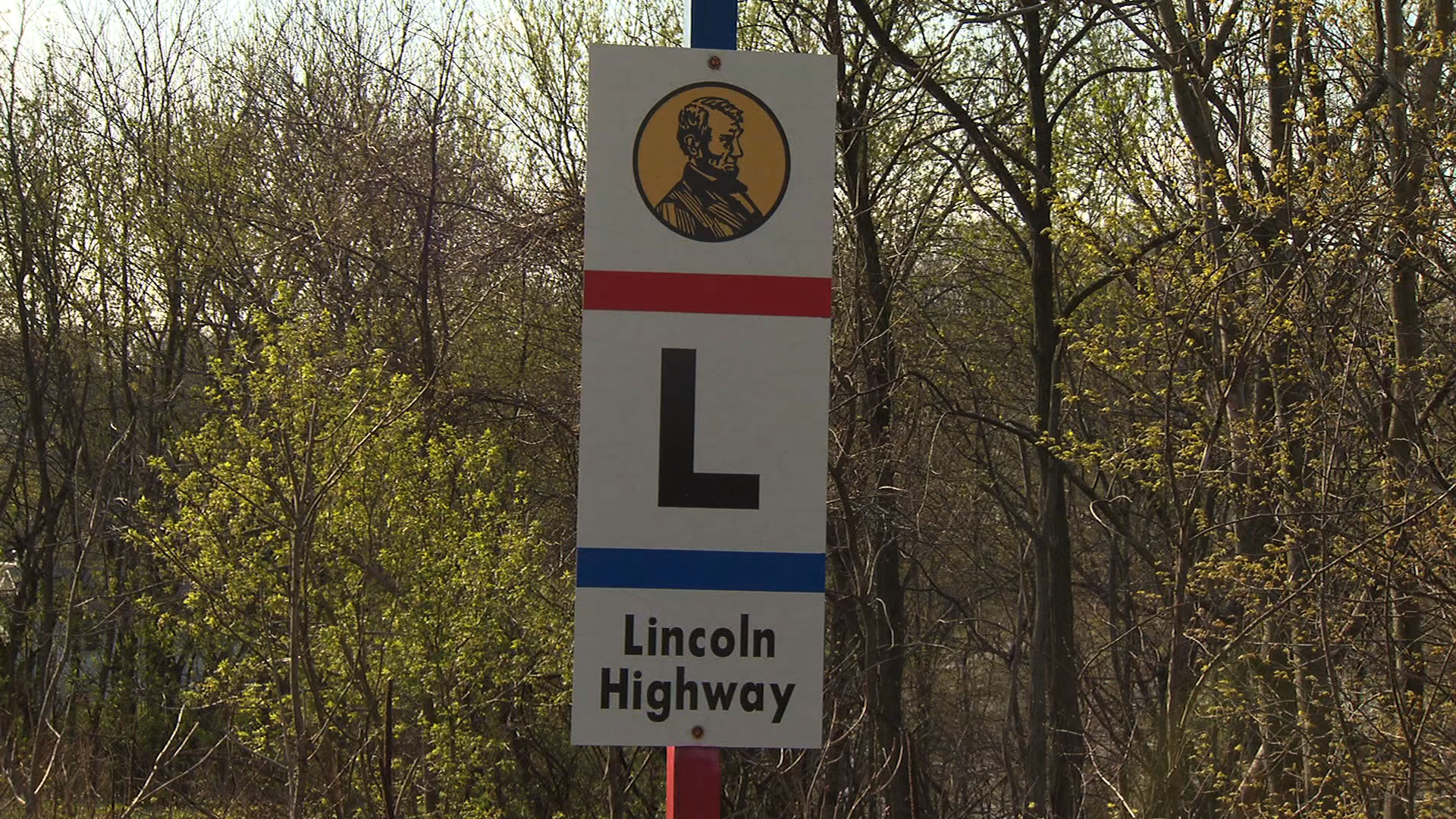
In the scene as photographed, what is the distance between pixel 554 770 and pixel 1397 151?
7722mm

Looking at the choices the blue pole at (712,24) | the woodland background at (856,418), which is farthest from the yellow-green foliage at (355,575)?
the blue pole at (712,24)

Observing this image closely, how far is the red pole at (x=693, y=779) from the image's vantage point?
2.13 meters

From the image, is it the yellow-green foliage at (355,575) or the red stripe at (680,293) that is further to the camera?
the yellow-green foliage at (355,575)

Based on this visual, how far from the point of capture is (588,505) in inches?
82.6

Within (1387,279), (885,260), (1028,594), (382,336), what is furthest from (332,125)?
(1387,279)

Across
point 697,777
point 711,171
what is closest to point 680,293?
point 711,171

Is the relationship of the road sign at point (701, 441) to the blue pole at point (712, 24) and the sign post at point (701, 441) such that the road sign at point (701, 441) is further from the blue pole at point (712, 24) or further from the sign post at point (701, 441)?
the blue pole at point (712, 24)

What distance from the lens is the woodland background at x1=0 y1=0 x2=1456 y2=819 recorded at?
6.68 metres

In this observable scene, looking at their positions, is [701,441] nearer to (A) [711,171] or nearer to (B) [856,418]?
(A) [711,171]

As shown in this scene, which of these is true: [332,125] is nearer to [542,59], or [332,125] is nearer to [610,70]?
[542,59]

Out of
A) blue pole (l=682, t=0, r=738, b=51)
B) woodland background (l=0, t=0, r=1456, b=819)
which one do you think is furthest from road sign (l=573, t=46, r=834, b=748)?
woodland background (l=0, t=0, r=1456, b=819)

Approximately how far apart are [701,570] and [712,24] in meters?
0.87

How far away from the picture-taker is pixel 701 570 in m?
2.11

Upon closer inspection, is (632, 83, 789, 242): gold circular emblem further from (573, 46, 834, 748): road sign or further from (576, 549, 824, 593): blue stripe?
(576, 549, 824, 593): blue stripe
